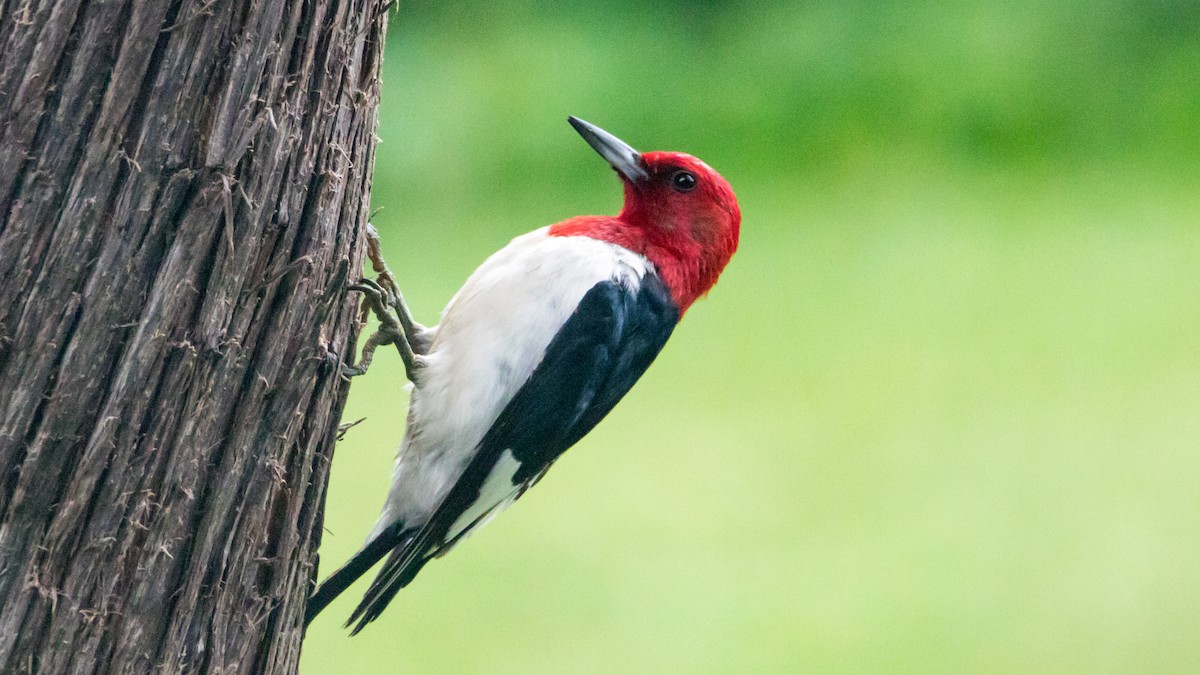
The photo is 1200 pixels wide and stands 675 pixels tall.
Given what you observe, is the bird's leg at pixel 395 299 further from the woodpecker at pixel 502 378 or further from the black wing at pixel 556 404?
the black wing at pixel 556 404

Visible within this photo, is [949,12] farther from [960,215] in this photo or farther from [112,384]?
[112,384]

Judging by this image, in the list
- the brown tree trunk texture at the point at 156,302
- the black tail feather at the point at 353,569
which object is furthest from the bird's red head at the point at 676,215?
the brown tree trunk texture at the point at 156,302

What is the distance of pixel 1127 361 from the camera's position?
6.07m

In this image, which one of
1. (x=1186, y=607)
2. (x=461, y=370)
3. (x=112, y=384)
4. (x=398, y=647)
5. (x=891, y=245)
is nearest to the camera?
(x=112, y=384)

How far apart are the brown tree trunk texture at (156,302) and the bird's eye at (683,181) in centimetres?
132

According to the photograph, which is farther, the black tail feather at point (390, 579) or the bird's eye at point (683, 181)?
the bird's eye at point (683, 181)

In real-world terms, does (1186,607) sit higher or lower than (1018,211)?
lower

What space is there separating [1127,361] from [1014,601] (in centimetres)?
151

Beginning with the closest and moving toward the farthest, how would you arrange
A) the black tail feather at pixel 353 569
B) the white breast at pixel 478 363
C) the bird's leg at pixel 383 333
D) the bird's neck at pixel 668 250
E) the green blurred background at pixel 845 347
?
1. the black tail feather at pixel 353 569
2. the bird's leg at pixel 383 333
3. the white breast at pixel 478 363
4. the bird's neck at pixel 668 250
5. the green blurred background at pixel 845 347

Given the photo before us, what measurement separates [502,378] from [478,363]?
67 millimetres

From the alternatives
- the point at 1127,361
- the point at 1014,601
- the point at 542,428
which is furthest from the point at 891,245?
the point at 542,428

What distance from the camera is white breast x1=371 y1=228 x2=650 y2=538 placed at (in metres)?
2.78

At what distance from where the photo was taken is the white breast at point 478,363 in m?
2.78

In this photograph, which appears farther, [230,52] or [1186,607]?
[1186,607]
